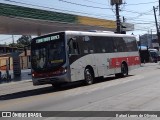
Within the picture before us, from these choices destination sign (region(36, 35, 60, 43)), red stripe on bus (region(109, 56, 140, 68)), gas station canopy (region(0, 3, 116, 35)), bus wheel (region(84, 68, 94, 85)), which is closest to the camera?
destination sign (region(36, 35, 60, 43))

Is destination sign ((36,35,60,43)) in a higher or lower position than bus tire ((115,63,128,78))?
higher

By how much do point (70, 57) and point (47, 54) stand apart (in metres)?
1.20

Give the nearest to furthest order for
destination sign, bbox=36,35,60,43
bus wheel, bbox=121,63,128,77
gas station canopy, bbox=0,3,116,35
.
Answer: destination sign, bbox=36,35,60,43 < bus wheel, bbox=121,63,128,77 < gas station canopy, bbox=0,3,116,35

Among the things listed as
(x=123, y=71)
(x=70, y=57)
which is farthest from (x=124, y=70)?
(x=70, y=57)

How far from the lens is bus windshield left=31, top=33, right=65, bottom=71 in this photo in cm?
1902

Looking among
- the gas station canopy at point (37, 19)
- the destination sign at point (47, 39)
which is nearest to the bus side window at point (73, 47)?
the destination sign at point (47, 39)

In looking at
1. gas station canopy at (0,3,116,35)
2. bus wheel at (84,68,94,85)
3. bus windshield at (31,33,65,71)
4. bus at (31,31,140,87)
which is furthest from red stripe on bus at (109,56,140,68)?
gas station canopy at (0,3,116,35)

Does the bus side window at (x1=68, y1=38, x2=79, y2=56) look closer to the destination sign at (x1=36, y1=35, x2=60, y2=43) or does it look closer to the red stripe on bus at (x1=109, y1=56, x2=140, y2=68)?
the destination sign at (x1=36, y1=35, x2=60, y2=43)

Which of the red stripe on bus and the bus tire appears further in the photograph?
the bus tire

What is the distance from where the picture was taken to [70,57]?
19.2m

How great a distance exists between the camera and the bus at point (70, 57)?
1897 cm

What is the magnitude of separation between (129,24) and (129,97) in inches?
1507

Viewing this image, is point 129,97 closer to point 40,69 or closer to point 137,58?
point 40,69

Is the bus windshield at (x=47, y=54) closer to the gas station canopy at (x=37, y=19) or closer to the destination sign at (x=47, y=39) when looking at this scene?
the destination sign at (x=47, y=39)
